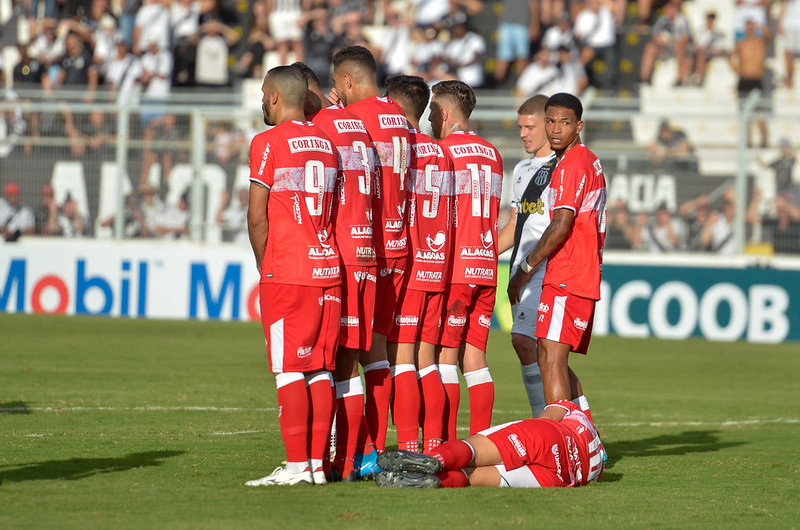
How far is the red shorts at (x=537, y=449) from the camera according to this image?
7.13 m

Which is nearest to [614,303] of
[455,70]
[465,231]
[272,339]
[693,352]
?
[693,352]

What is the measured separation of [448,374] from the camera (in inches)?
328

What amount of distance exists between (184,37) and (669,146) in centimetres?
1077

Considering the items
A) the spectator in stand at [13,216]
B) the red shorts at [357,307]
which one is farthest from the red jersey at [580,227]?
the spectator in stand at [13,216]

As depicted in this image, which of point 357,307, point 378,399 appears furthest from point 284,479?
point 357,307

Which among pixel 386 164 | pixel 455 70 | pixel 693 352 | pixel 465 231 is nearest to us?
pixel 386 164

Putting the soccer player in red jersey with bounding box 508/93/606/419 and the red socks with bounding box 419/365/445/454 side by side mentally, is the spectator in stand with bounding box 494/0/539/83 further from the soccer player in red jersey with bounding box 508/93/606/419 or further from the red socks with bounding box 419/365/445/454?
the red socks with bounding box 419/365/445/454

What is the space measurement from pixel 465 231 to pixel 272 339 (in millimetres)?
1924

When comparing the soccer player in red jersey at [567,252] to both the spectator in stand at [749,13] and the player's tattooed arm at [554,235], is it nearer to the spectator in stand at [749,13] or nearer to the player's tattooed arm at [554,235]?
the player's tattooed arm at [554,235]

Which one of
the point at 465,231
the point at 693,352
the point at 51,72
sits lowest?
the point at 693,352

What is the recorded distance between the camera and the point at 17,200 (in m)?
19.7

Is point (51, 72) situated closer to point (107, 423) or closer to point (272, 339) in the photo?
point (107, 423)

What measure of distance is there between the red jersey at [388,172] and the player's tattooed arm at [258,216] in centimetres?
96

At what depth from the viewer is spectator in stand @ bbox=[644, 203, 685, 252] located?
19344mm
